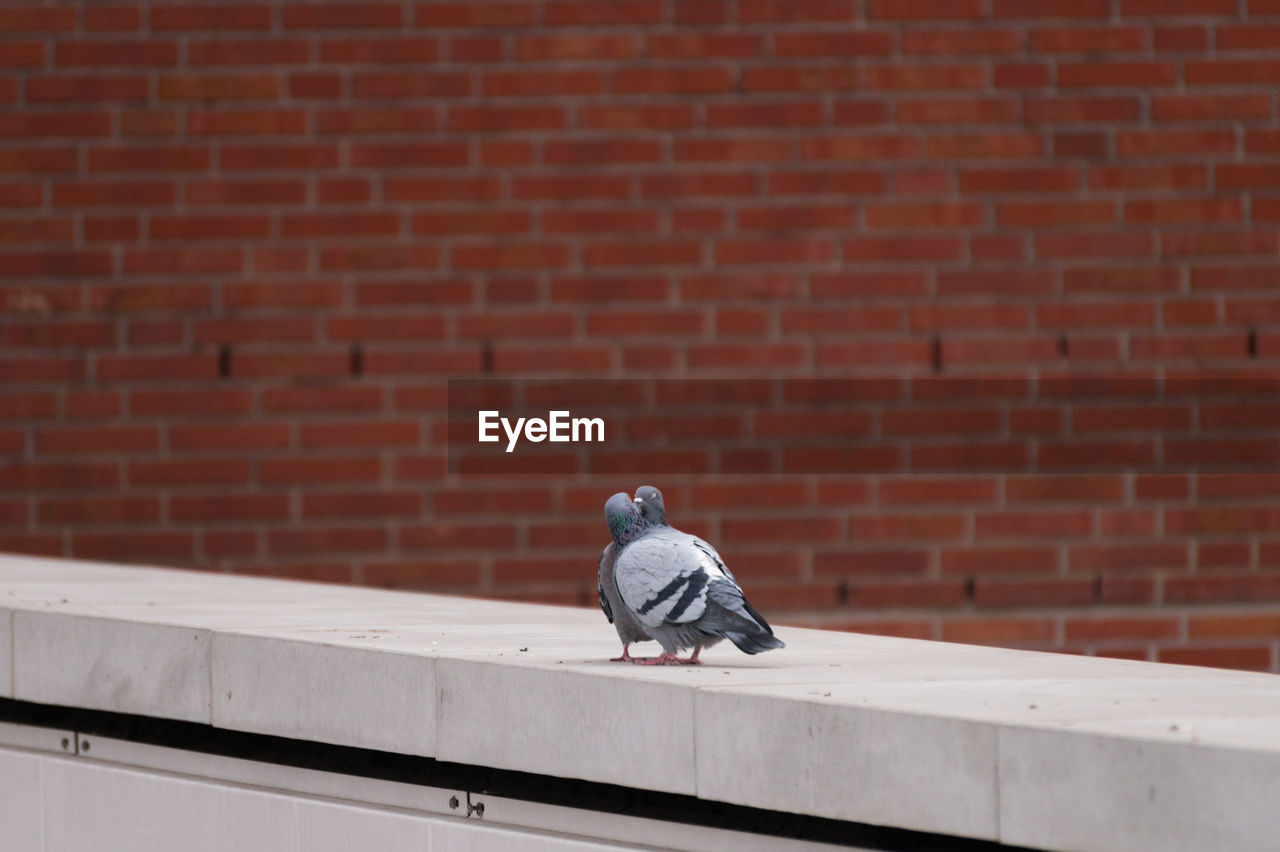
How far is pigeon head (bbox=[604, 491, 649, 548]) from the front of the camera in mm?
2773

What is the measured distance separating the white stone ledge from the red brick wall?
1369 millimetres

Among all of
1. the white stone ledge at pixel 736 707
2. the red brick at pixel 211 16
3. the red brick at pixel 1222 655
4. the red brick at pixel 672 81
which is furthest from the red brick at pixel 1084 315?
the red brick at pixel 211 16

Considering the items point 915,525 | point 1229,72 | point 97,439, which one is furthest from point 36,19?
point 1229,72

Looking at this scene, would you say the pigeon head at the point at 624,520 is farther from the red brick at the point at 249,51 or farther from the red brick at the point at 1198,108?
the red brick at the point at 1198,108

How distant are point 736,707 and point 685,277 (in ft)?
9.76

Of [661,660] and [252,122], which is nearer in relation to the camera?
[661,660]

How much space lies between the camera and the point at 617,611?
277 cm

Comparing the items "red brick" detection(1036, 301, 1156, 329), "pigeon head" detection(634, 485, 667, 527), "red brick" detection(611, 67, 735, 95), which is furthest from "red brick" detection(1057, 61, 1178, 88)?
"pigeon head" detection(634, 485, 667, 527)

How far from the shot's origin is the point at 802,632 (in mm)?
3584

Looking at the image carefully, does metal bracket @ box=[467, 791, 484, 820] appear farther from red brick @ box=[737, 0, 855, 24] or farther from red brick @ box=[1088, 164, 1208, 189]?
red brick @ box=[1088, 164, 1208, 189]

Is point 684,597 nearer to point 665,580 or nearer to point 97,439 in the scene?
point 665,580

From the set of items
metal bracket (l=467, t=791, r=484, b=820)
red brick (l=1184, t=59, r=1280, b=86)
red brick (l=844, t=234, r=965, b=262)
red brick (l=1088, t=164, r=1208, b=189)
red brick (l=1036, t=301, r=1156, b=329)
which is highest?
red brick (l=1184, t=59, r=1280, b=86)

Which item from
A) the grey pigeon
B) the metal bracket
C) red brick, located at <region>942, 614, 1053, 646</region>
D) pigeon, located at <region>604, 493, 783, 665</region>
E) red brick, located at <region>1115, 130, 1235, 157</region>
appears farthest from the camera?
red brick, located at <region>1115, 130, 1235, 157</region>

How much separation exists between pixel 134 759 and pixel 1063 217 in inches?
130
